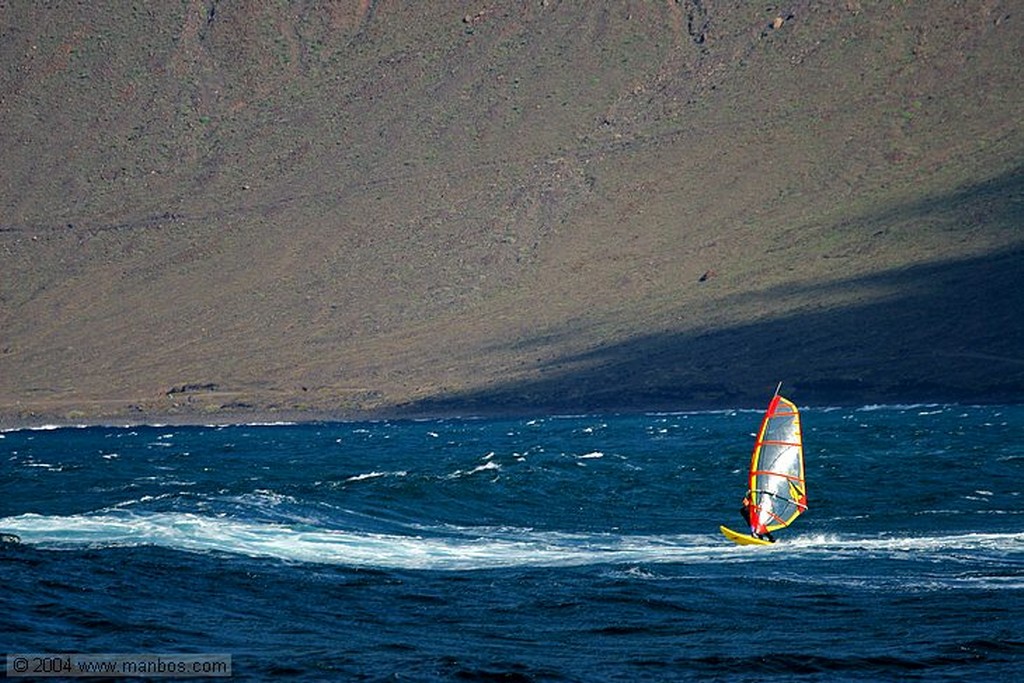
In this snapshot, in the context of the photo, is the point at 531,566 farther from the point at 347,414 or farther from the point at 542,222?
the point at 542,222

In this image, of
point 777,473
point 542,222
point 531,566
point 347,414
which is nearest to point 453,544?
point 531,566

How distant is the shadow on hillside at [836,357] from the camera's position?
119m

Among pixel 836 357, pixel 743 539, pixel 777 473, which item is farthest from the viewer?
pixel 836 357

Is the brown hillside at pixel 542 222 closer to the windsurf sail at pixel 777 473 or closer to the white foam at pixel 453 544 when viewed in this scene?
the windsurf sail at pixel 777 473

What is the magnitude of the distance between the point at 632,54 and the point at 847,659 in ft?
527

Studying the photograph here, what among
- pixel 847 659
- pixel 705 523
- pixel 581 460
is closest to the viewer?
pixel 847 659

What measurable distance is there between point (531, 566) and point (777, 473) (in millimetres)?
7968

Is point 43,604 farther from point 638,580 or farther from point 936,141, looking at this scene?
point 936,141

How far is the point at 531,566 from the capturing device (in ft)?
129

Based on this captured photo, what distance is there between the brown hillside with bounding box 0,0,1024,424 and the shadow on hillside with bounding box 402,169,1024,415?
28 cm

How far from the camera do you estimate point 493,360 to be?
132 meters

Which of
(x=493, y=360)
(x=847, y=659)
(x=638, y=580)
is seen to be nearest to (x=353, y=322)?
(x=493, y=360)

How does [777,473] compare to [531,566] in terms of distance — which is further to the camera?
[777,473]

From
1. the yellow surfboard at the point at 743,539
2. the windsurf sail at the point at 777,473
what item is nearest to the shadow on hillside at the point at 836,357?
the windsurf sail at the point at 777,473
